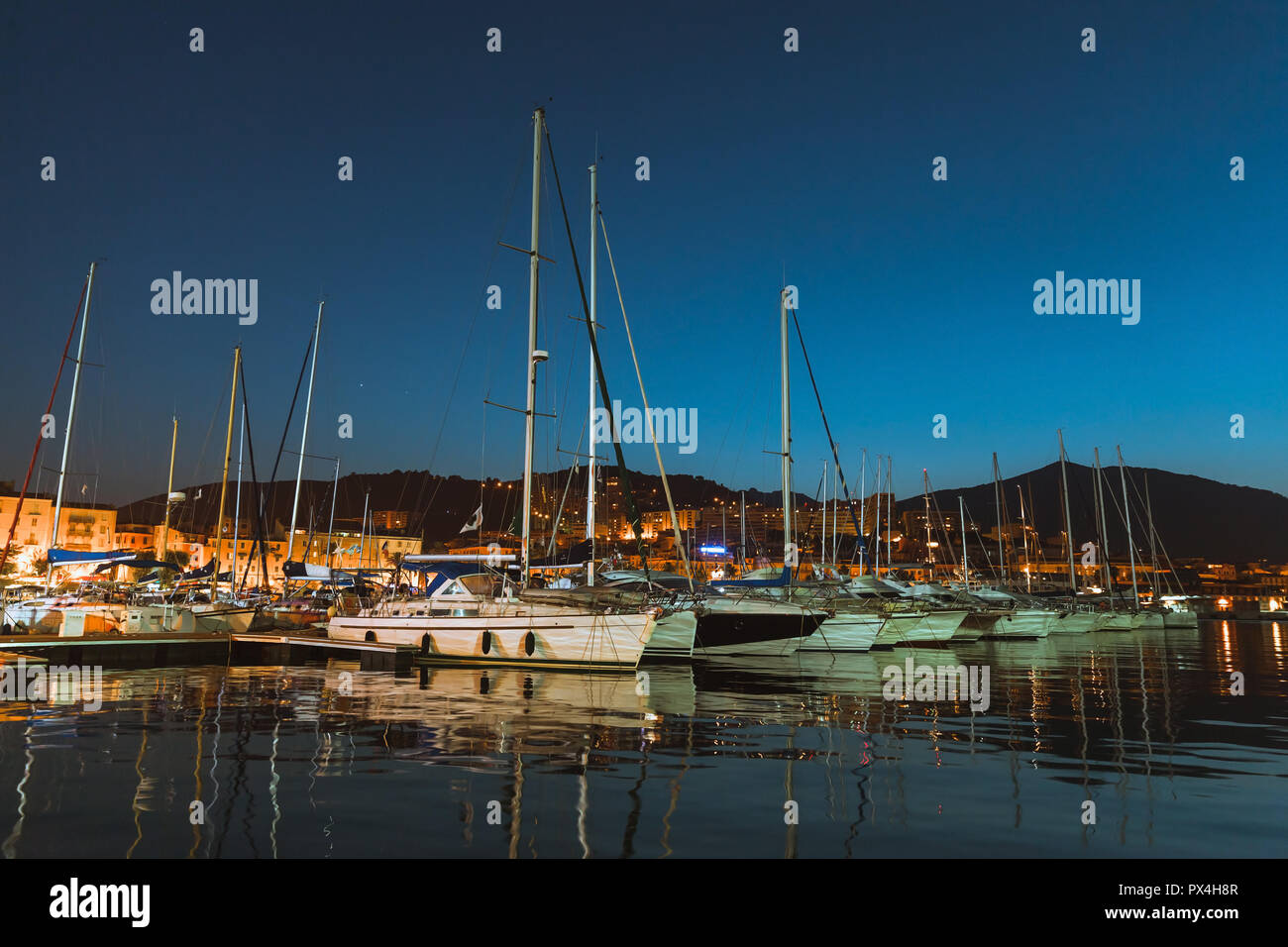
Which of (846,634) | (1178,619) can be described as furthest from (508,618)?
(1178,619)

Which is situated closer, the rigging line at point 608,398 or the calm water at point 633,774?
the calm water at point 633,774

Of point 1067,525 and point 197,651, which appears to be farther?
point 1067,525

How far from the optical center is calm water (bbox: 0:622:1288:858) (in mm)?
8297

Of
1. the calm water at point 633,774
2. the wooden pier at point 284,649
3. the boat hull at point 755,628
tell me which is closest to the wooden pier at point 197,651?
the wooden pier at point 284,649

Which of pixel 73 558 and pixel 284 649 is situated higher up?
pixel 73 558

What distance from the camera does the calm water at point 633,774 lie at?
327 inches

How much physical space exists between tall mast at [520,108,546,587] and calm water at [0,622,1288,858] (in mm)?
7257

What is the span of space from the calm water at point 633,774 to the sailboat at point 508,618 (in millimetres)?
3544

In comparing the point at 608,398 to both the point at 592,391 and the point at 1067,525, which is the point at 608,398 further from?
the point at 1067,525

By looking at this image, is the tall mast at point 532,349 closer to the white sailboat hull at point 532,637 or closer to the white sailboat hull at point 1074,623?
the white sailboat hull at point 532,637

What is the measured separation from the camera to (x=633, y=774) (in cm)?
1131

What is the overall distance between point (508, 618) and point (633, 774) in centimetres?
1631
